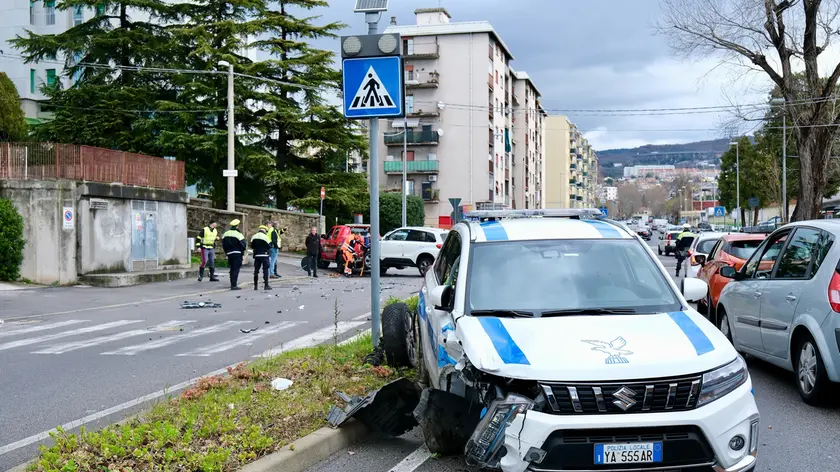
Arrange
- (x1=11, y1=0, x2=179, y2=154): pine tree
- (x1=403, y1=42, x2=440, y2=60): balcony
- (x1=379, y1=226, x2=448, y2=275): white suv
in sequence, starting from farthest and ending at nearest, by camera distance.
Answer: (x1=403, y1=42, x2=440, y2=60): balcony < (x1=11, y1=0, x2=179, y2=154): pine tree < (x1=379, y1=226, x2=448, y2=275): white suv

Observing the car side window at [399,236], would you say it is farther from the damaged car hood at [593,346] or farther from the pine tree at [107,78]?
the damaged car hood at [593,346]

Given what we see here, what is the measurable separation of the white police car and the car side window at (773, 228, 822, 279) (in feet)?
8.46

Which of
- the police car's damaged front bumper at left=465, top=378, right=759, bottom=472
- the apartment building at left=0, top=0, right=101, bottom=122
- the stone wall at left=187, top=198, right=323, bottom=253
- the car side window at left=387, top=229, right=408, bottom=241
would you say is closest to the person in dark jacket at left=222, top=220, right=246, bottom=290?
the car side window at left=387, top=229, right=408, bottom=241

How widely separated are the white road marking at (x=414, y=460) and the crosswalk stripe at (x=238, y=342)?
554 centimetres

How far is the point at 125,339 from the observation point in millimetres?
12516

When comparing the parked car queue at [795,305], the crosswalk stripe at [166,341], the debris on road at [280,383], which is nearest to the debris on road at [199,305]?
the crosswalk stripe at [166,341]

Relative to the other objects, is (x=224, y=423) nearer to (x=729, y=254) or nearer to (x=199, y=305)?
(x=729, y=254)

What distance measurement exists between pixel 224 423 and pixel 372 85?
425 cm

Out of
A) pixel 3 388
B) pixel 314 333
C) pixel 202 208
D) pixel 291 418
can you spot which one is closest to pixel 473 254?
pixel 291 418

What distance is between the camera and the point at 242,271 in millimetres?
29906

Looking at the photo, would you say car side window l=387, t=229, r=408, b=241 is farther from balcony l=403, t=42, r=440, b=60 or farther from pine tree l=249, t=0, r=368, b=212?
balcony l=403, t=42, r=440, b=60

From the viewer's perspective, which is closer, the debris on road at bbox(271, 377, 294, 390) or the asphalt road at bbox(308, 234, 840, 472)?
the asphalt road at bbox(308, 234, 840, 472)

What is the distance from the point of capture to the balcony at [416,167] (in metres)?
72.6

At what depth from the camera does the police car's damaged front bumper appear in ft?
14.0
